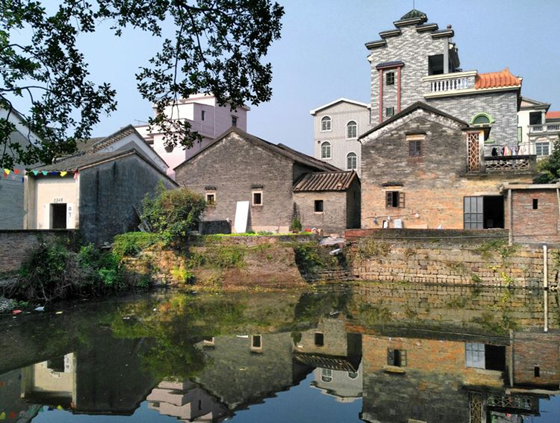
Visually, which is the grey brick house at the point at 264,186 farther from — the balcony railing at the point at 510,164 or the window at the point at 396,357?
the window at the point at 396,357

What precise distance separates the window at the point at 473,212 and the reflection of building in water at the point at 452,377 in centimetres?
1012

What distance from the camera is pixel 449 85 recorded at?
82.9ft

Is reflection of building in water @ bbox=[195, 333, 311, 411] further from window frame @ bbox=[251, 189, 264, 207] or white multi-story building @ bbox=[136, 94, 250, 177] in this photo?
white multi-story building @ bbox=[136, 94, 250, 177]

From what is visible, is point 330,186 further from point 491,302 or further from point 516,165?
point 491,302

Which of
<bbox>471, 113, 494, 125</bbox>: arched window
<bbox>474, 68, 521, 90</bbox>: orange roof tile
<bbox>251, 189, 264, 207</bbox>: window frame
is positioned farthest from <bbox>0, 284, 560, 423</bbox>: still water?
<bbox>474, 68, 521, 90</bbox>: orange roof tile

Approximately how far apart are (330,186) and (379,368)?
1435cm

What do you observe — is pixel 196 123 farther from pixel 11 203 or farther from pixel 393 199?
pixel 393 199

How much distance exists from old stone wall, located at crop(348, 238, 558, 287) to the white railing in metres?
11.3

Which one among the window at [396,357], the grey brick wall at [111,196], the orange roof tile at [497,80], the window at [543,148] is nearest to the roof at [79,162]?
the grey brick wall at [111,196]

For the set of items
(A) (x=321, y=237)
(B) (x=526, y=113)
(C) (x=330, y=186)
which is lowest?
(A) (x=321, y=237)

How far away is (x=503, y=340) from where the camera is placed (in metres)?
9.84

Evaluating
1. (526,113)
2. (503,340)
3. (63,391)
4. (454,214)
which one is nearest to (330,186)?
(454,214)

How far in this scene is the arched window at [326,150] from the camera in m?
33.3

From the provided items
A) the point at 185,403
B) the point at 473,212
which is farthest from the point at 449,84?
the point at 185,403
